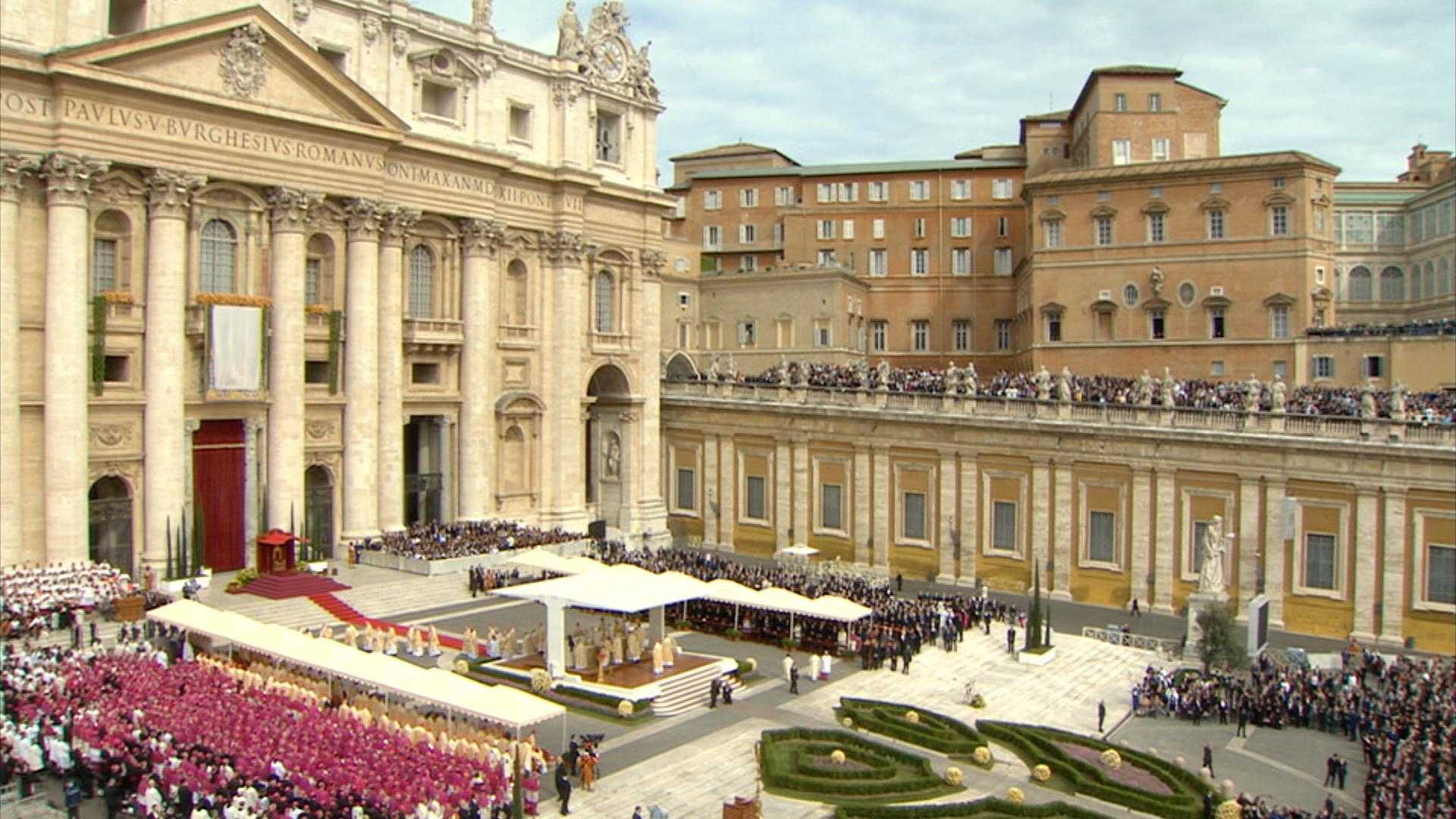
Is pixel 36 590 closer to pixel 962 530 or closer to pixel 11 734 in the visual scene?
pixel 11 734

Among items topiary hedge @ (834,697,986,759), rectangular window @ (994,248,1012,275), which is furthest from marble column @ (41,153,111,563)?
rectangular window @ (994,248,1012,275)

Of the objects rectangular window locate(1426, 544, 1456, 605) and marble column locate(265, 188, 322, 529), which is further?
marble column locate(265, 188, 322, 529)

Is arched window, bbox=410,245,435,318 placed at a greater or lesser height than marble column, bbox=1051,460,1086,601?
greater

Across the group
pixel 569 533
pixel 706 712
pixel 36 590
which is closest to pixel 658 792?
pixel 706 712

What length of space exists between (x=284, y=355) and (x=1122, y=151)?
43269 mm

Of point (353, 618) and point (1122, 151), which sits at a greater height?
point (1122, 151)

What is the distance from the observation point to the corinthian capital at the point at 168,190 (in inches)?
1460

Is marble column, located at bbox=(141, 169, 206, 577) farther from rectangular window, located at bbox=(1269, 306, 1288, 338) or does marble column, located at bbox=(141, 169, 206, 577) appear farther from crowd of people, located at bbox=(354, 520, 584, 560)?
rectangular window, located at bbox=(1269, 306, 1288, 338)

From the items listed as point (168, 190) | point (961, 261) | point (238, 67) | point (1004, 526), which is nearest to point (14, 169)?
point (168, 190)

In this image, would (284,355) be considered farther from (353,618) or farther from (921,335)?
(921,335)

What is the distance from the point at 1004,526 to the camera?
4666 cm

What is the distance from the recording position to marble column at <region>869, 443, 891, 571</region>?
49.5 m

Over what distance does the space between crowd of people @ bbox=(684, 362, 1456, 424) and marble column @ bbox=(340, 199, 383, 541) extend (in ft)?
58.2

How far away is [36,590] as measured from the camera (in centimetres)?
3234
